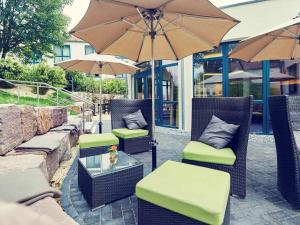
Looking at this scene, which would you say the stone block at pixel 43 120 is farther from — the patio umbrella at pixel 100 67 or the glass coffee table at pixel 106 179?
the glass coffee table at pixel 106 179

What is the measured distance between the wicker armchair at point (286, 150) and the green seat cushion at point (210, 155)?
548mm

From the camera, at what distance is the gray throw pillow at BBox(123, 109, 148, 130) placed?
4.89 m

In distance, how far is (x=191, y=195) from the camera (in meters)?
1.54

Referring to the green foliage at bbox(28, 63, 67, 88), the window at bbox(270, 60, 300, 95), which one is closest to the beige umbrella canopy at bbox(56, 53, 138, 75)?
the window at bbox(270, 60, 300, 95)

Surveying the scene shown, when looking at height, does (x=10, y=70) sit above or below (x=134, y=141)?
above

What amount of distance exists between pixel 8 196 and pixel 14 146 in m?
1.89

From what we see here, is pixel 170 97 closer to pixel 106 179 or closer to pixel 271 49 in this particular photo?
pixel 271 49

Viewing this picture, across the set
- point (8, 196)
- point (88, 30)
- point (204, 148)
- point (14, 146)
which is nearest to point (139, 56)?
point (88, 30)

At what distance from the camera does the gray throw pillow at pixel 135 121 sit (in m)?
4.89

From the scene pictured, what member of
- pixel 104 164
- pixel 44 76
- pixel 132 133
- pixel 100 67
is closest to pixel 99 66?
pixel 100 67

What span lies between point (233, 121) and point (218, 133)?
0.31 metres

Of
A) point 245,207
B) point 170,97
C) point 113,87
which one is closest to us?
point 245,207

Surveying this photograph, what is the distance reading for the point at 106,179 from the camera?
2.31 m

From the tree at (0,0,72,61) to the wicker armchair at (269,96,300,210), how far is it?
1411cm
